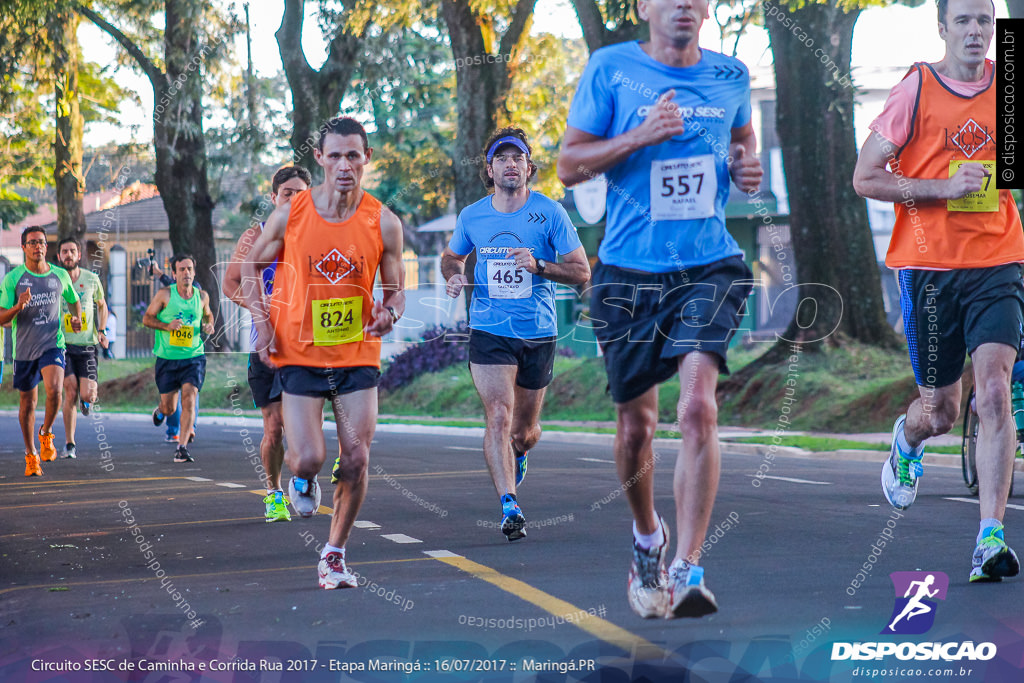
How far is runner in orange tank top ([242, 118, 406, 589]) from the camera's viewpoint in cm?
631

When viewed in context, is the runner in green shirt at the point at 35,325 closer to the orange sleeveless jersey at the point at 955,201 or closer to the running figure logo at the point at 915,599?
the orange sleeveless jersey at the point at 955,201

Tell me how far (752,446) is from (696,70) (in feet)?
34.6

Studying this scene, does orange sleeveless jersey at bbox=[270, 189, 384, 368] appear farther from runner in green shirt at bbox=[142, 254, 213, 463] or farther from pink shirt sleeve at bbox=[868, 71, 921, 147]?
runner in green shirt at bbox=[142, 254, 213, 463]

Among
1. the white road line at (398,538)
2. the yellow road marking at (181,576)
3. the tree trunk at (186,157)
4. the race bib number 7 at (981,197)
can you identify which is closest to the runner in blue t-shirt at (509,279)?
the white road line at (398,538)

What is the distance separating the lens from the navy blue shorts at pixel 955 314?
627cm

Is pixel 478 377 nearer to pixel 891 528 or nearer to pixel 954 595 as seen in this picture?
pixel 891 528

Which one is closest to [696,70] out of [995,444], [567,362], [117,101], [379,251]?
[379,251]

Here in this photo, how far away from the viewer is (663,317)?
505 cm

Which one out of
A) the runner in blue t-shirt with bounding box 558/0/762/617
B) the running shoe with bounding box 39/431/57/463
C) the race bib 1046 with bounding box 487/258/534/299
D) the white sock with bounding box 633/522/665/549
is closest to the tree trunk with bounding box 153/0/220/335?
the running shoe with bounding box 39/431/57/463

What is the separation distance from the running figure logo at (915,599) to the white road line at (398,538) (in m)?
2.81

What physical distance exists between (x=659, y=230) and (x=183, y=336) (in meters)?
9.71

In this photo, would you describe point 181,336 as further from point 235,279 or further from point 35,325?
point 235,279

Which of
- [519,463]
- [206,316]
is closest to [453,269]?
[519,463]

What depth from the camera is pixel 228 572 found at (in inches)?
274
